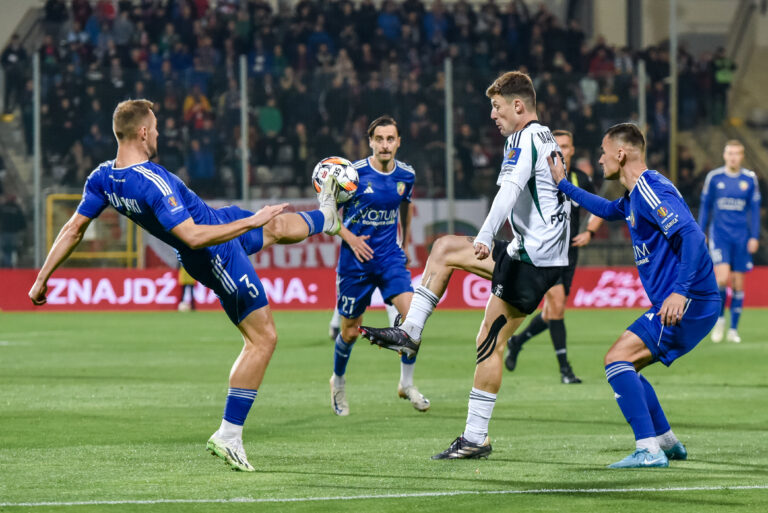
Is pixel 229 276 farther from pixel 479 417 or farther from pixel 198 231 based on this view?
pixel 479 417

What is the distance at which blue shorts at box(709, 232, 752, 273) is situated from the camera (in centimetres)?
1741

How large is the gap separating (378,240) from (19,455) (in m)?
3.92

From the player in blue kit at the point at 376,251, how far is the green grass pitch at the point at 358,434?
0.64 metres

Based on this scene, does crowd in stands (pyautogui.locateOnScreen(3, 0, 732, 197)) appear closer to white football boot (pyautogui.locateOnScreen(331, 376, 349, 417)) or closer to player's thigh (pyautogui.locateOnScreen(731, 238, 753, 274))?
player's thigh (pyautogui.locateOnScreen(731, 238, 753, 274))

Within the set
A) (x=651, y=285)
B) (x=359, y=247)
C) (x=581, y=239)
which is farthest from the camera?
(x=581, y=239)

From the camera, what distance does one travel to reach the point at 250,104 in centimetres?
2334

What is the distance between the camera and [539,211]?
7762 millimetres

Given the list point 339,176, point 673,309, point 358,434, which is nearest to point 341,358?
point 358,434

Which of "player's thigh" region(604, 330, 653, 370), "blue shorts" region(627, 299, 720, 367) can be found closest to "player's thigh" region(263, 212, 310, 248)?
"player's thigh" region(604, 330, 653, 370)

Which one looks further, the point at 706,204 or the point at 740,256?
the point at 740,256

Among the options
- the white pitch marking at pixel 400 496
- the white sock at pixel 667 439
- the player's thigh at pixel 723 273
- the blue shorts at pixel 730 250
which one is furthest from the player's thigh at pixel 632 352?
the blue shorts at pixel 730 250

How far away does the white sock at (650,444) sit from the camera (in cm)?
738

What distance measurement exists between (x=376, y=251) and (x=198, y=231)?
12.1ft

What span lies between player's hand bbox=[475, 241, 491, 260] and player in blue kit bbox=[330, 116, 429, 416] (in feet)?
10.5
